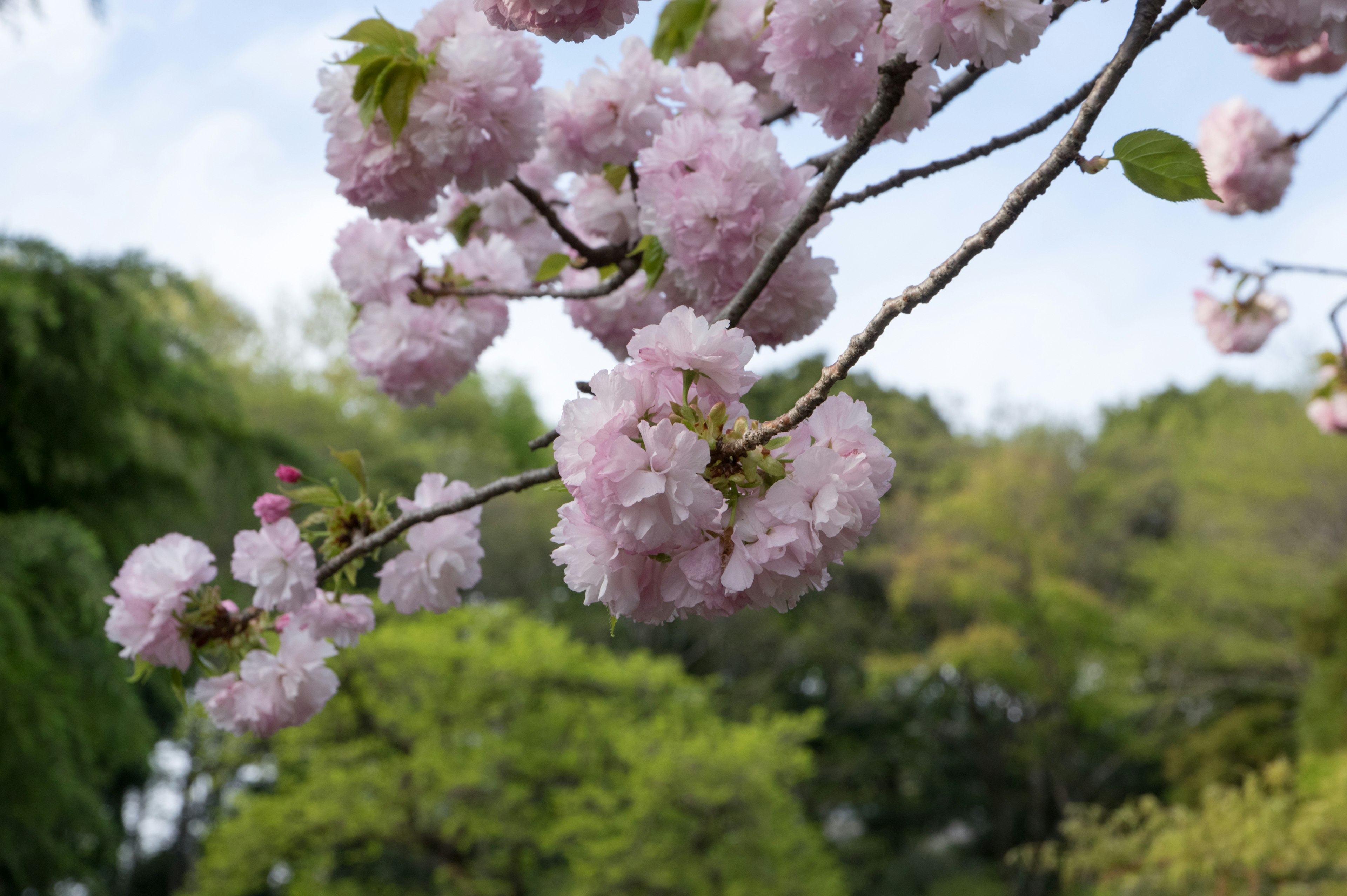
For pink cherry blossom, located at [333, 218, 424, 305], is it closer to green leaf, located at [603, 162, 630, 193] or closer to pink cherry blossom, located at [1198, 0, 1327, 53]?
green leaf, located at [603, 162, 630, 193]

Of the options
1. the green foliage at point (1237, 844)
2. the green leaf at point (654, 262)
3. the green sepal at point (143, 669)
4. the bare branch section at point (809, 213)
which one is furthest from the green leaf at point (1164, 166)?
the green foliage at point (1237, 844)

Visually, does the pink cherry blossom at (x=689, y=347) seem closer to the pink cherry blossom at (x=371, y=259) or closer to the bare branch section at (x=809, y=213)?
the bare branch section at (x=809, y=213)

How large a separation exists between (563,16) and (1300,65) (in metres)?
1.70

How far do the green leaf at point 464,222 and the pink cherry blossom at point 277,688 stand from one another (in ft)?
1.77

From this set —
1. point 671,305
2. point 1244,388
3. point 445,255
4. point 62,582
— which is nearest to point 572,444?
point 671,305

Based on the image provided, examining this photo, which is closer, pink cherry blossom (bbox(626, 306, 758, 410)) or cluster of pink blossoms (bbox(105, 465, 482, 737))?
pink cherry blossom (bbox(626, 306, 758, 410))

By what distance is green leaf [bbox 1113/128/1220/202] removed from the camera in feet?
2.17

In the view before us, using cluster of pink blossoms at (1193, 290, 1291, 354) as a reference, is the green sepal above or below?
below

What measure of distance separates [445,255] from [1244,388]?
54.8 ft

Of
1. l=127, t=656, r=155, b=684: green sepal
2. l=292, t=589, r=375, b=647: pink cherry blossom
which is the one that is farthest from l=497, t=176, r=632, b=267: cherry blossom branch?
l=127, t=656, r=155, b=684: green sepal

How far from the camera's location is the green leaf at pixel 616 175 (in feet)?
3.78

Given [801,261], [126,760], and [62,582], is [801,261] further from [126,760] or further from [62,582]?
[126,760]

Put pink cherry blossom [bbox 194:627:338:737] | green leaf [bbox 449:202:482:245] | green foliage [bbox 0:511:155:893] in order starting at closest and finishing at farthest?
pink cherry blossom [bbox 194:627:338:737], green leaf [bbox 449:202:482:245], green foliage [bbox 0:511:155:893]

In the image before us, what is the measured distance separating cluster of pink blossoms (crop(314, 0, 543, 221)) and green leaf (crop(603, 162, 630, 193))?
15 centimetres
